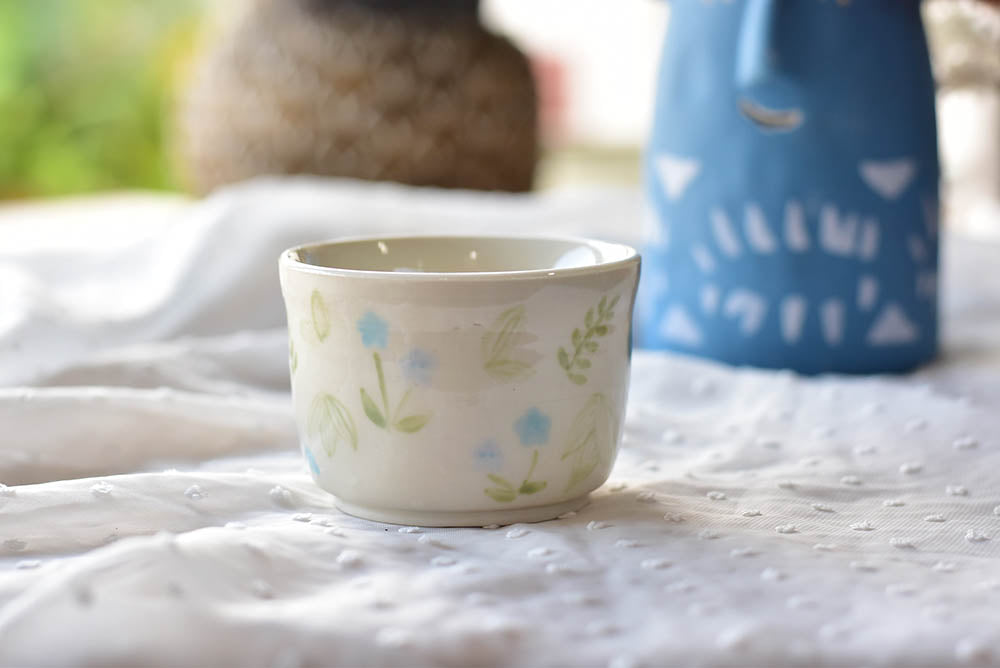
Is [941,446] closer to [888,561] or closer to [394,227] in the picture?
[888,561]

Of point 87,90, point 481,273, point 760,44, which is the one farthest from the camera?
point 87,90

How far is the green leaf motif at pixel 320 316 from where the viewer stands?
0.35 metres

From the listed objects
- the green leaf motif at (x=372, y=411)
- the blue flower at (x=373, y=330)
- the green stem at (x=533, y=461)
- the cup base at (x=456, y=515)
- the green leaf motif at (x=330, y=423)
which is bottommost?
the cup base at (x=456, y=515)

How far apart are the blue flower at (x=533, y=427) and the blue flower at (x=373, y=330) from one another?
5 centimetres

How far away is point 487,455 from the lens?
0.34m

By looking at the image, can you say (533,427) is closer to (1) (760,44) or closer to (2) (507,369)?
(2) (507,369)

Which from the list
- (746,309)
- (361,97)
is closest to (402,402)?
(746,309)

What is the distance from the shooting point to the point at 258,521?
348mm

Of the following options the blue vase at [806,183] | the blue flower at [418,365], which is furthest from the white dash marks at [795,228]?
the blue flower at [418,365]

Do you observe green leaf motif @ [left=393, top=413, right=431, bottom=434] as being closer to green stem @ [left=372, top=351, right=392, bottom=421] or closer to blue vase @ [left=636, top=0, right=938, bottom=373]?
green stem @ [left=372, top=351, right=392, bottom=421]

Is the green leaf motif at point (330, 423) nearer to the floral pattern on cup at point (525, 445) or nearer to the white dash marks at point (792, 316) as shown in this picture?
the floral pattern on cup at point (525, 445)

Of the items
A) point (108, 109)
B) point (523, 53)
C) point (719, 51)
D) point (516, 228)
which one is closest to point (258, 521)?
point (719, 51)

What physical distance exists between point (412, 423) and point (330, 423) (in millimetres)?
31

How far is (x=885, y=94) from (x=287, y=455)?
342mm
